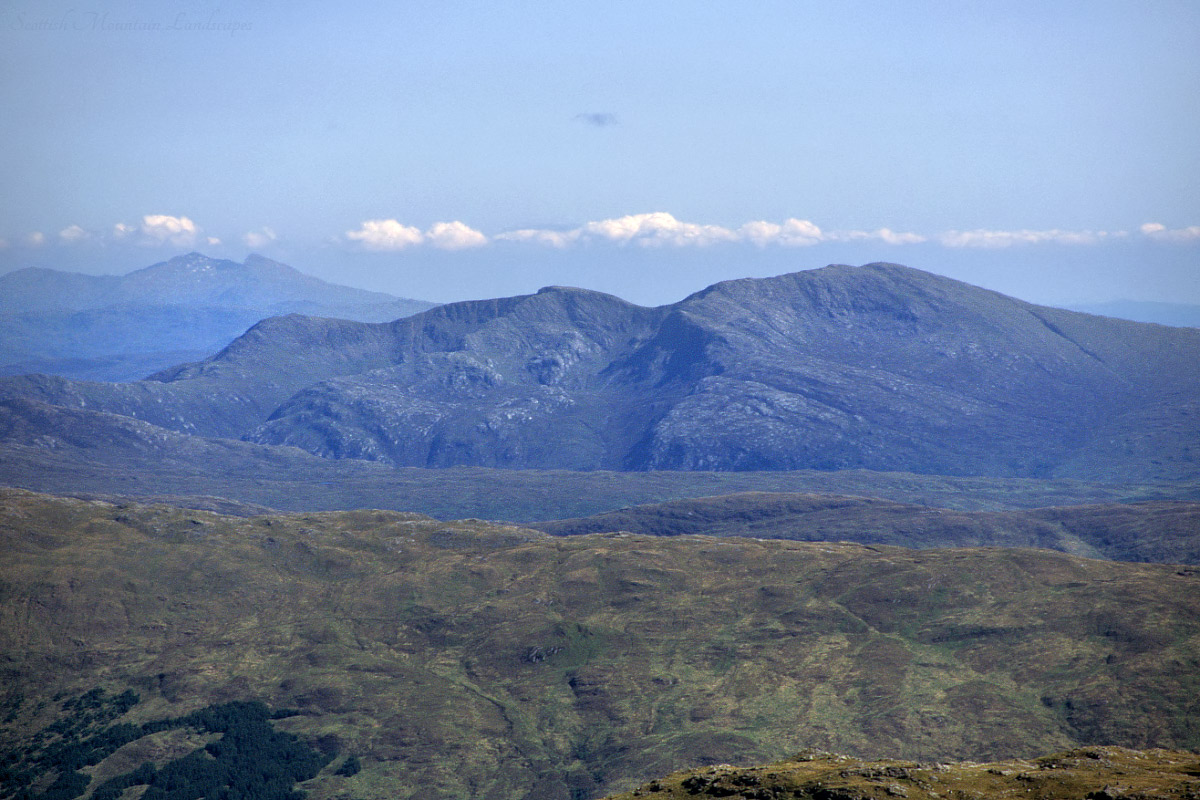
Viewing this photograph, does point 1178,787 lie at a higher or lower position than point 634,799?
higher

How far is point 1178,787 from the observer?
80875 mm

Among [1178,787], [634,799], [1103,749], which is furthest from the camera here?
[1103,749]

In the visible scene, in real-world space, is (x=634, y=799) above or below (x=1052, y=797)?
below

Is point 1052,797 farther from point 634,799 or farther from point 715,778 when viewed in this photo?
point 634,799

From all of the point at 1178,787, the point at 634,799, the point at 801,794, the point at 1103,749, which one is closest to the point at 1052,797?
the point at 1178,787

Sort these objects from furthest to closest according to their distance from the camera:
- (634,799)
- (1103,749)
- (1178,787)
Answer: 1. (1103,749)
2. (634,799)
3. (1178,787)

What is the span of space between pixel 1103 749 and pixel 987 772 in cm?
1994

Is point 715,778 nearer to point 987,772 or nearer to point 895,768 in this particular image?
point 895,768

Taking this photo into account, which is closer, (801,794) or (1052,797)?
(1052,797)

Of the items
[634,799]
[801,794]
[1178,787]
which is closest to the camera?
[1178,787]

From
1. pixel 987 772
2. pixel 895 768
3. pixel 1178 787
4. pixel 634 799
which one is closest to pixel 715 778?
pixel 634 799

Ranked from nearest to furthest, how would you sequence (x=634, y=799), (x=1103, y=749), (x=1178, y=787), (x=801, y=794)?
(x=1178, y=787)
(x=801, y=794)
(x=634, y=799)
(x=1103, y=749)

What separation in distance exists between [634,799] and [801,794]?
16.9 metres

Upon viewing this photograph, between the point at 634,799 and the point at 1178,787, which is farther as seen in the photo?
the point at 634,799
